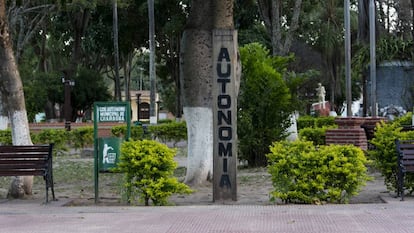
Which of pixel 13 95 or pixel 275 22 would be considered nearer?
pixel 13 95

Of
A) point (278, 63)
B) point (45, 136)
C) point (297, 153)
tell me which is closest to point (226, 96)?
point (297, 153)

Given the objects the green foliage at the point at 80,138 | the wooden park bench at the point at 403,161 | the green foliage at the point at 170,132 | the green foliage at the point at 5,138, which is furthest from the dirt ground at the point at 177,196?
the green foliage at the point at 170,132

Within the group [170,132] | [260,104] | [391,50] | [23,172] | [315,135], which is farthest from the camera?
[170,132]

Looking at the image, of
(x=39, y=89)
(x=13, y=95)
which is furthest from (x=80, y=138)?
(x=13, y=95)

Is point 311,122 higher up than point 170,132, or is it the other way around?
point 311,122

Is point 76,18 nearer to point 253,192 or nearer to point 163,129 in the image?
point 163,129

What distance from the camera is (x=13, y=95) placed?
1231 centimetres

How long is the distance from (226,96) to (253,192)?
111 inches

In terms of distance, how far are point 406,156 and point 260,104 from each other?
756 centimetres

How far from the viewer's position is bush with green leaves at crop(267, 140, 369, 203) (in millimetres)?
10414

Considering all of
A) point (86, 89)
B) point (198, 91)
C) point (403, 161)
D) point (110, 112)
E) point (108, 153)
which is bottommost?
point (403, 161)

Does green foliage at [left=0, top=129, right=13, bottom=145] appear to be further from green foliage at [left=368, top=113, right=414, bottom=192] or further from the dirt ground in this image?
green foliage at [left=368, top=113, right=414, bottom=192]

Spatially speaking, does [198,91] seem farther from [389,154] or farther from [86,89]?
[86,89]

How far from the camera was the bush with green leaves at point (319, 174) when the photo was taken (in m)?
10.4
